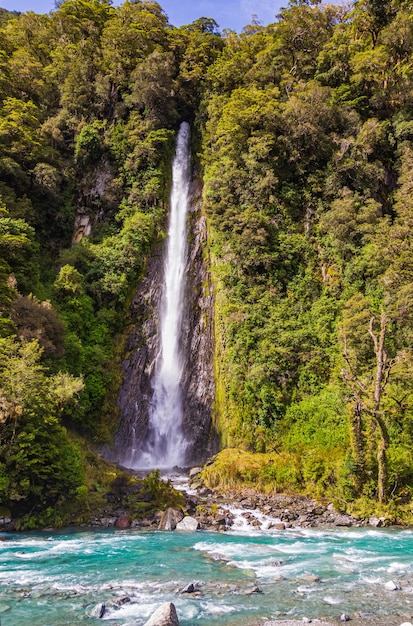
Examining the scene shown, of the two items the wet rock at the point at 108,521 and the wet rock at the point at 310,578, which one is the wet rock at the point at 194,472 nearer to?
the wet rock at the point at 108,521

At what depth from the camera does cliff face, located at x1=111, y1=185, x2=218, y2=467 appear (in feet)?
79.2

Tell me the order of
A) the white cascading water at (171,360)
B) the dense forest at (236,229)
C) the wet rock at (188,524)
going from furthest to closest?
the white cascading water at (171,360)
the dense forest at (236,229)
the wet rock at (188,524)

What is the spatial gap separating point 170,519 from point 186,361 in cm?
1322

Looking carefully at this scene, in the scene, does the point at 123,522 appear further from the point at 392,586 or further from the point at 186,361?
the point at 186,361

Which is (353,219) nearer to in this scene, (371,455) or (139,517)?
(371,455)

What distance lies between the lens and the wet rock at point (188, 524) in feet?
45.8

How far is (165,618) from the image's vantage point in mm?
6438

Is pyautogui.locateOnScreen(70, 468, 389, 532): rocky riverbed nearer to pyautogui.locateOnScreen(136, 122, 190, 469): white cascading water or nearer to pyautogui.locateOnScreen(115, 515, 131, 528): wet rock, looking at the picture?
pyautogui.locateOnScreen(115, 515, 131, 528): wet rock

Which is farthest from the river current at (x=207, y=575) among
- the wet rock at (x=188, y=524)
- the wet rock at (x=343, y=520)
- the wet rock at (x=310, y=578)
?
the wet rock at (x=343, y=520)

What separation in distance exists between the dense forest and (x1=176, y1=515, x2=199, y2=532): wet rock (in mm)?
3569

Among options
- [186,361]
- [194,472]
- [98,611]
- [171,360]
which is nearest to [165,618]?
[98,611]

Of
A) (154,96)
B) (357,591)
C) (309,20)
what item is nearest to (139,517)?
(357,591)

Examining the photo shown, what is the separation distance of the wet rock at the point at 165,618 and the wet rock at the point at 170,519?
767 centimetres

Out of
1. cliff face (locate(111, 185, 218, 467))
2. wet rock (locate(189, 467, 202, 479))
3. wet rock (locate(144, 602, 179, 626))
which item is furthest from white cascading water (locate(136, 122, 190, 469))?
wet rock (locate(144, 602, 179, 626))
